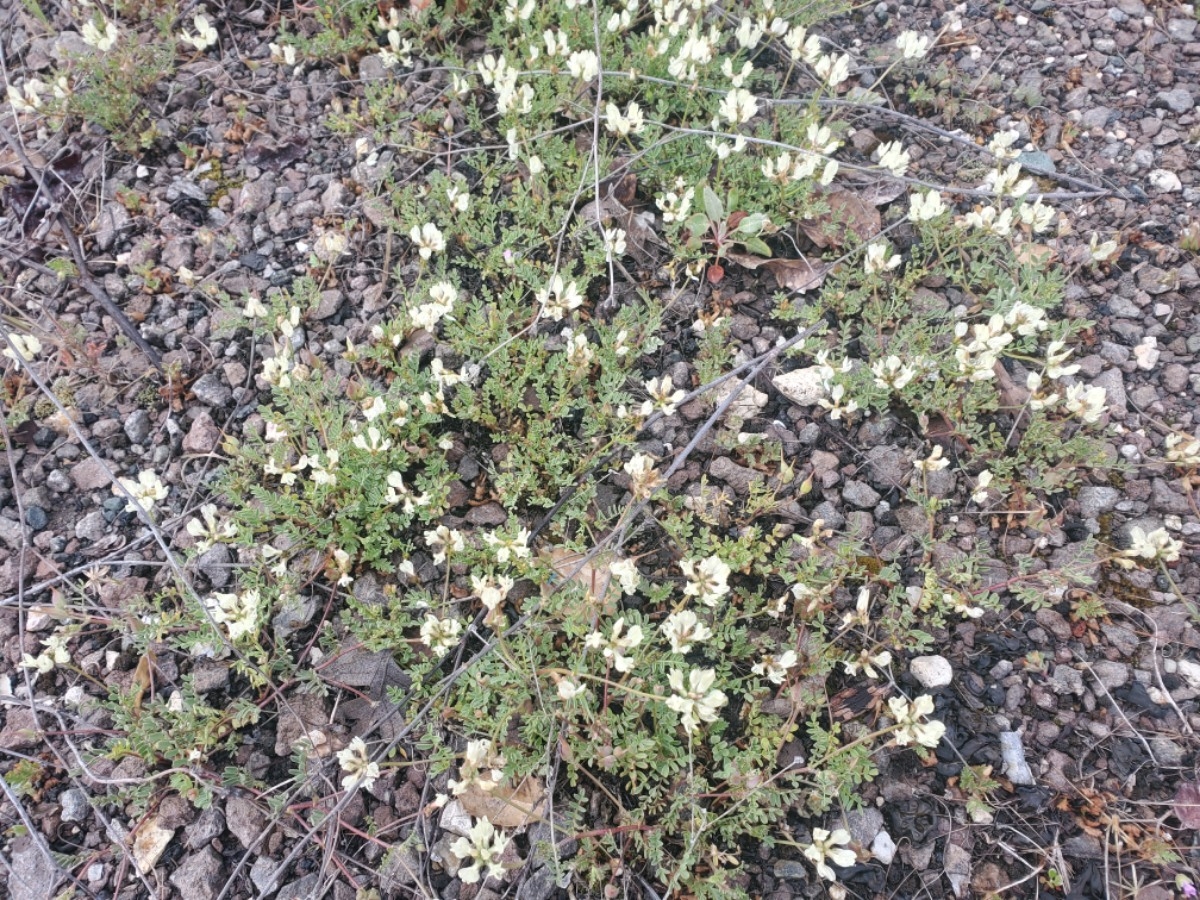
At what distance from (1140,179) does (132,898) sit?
4934 mm

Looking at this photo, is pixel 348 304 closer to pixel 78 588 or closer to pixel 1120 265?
pixel 78 588

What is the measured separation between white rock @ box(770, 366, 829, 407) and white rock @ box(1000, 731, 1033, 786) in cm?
137

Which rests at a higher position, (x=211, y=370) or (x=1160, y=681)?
(x=211, y=370)

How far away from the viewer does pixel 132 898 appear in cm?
248

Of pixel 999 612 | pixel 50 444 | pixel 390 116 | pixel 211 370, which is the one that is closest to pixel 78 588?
pixel 50 444

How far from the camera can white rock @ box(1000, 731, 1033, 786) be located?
258 cm

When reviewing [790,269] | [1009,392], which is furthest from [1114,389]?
[790,269]

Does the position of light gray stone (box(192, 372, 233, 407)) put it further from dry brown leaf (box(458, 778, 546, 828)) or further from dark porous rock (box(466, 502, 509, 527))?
dry brown leaf (box(458, 778, 546, 828))

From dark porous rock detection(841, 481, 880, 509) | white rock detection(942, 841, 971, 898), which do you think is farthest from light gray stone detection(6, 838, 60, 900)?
dark porous rock detection(841, 481, 880, 509)

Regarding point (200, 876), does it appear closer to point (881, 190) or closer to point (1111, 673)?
point (1111, 673)

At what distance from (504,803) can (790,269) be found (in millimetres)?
2438

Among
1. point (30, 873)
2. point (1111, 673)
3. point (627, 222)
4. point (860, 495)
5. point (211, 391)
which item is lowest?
point (30, 873)

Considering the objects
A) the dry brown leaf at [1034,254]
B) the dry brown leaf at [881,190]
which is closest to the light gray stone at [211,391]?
the dry brown leaf at [881,190]

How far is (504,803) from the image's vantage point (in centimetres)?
258
